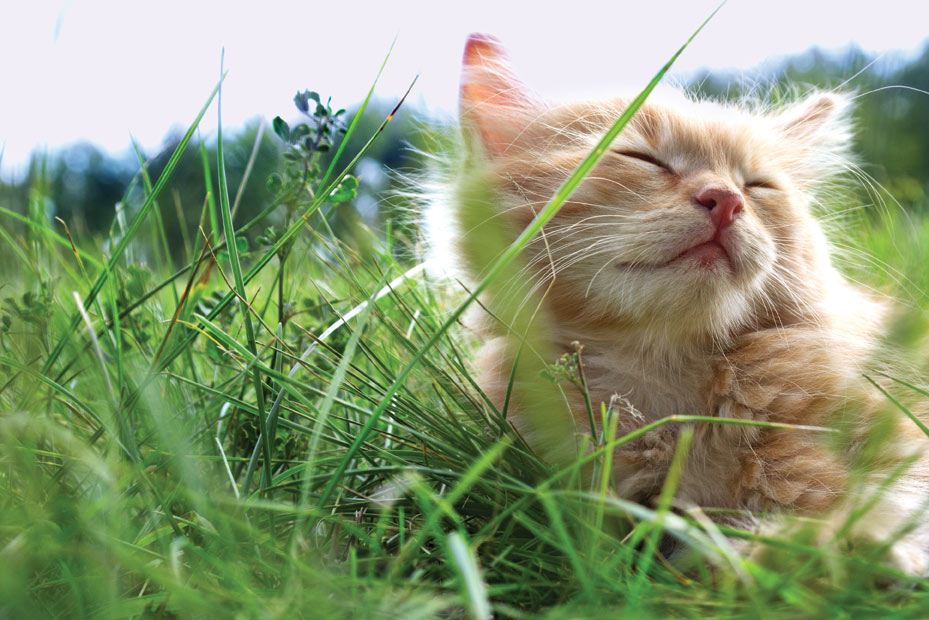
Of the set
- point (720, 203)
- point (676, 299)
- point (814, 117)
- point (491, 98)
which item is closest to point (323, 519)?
point (676, 299)

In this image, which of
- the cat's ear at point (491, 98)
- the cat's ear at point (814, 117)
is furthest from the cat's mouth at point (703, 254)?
the cat's ear at point (814, 117)

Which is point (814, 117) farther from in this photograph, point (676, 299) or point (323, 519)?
point (323, 519)

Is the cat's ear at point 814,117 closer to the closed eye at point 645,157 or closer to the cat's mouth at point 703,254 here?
the closed eye at point 645,157

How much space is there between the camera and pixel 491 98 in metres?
1.36

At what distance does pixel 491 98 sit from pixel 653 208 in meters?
0.47

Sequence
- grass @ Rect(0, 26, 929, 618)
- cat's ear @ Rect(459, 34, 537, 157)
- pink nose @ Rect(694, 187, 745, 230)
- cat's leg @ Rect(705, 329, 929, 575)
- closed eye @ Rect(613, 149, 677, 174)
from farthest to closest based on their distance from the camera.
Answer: cat's ear @ Rect(459, 34, 537, 157) → closed eye @ Rect(613, 149, 677, 174) → pink nose @ Rect(694, 187, 745, 230) → cat's leg @ Rect(705, 329, 929, 575) → grass @ Rect(0, 26, 929, 618)

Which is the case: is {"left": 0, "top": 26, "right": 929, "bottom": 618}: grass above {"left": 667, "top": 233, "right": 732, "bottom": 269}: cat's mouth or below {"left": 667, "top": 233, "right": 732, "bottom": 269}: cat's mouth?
below

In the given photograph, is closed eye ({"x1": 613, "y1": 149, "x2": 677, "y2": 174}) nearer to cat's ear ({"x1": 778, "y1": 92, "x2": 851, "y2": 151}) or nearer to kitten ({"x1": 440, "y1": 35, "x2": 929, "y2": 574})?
kitten ({"x1": 440, "y1": 35, "x2": 929, "y2": 574})

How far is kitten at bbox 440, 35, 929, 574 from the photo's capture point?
1007 mm

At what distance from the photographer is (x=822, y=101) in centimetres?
157

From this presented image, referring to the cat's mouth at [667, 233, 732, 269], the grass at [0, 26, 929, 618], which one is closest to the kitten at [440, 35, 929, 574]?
the cat's mouth at [667, 233, 732, 269]

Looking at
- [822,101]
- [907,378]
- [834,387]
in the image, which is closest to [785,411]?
[834,387]

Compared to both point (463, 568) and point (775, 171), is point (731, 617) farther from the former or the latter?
point (775, 171)

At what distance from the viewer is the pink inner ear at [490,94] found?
1334mm
